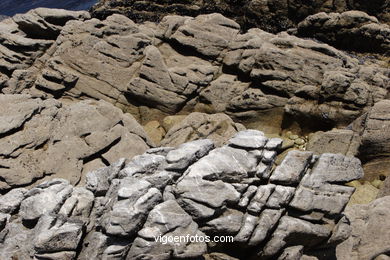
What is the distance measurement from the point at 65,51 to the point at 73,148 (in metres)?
12.9

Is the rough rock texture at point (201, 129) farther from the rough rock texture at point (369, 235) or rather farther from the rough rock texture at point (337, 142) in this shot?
the rough rock texture at point (369, 235)

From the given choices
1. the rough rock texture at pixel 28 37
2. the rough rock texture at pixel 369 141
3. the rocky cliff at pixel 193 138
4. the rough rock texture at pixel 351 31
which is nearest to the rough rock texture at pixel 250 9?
the rocky cliff at pixel 193 138

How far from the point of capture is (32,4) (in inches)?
4087

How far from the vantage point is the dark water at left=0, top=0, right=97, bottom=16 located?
9897cm

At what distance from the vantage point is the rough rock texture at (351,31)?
35.7m

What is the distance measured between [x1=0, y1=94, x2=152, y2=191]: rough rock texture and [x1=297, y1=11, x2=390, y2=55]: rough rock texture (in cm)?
2419

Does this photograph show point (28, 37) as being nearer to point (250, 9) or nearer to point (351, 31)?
point (250, 9)

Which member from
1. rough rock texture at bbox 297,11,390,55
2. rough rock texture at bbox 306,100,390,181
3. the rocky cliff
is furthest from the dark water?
rough rock texture at bbox 306,100,390,181

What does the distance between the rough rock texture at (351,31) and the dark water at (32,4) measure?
245 ft

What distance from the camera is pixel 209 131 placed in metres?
29.4

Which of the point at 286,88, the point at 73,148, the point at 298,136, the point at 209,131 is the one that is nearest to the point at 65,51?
the point at 73,148

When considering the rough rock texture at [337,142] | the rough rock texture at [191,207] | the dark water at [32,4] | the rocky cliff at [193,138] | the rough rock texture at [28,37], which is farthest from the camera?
the dark water at [32,4]

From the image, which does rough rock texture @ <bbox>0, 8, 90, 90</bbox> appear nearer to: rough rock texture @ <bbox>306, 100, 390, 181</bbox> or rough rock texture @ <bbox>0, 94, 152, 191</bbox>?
rough rock texture @ <bbox>0, 94, 152, 191</bbox>

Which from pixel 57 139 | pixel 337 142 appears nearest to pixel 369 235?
pixel 337 142
